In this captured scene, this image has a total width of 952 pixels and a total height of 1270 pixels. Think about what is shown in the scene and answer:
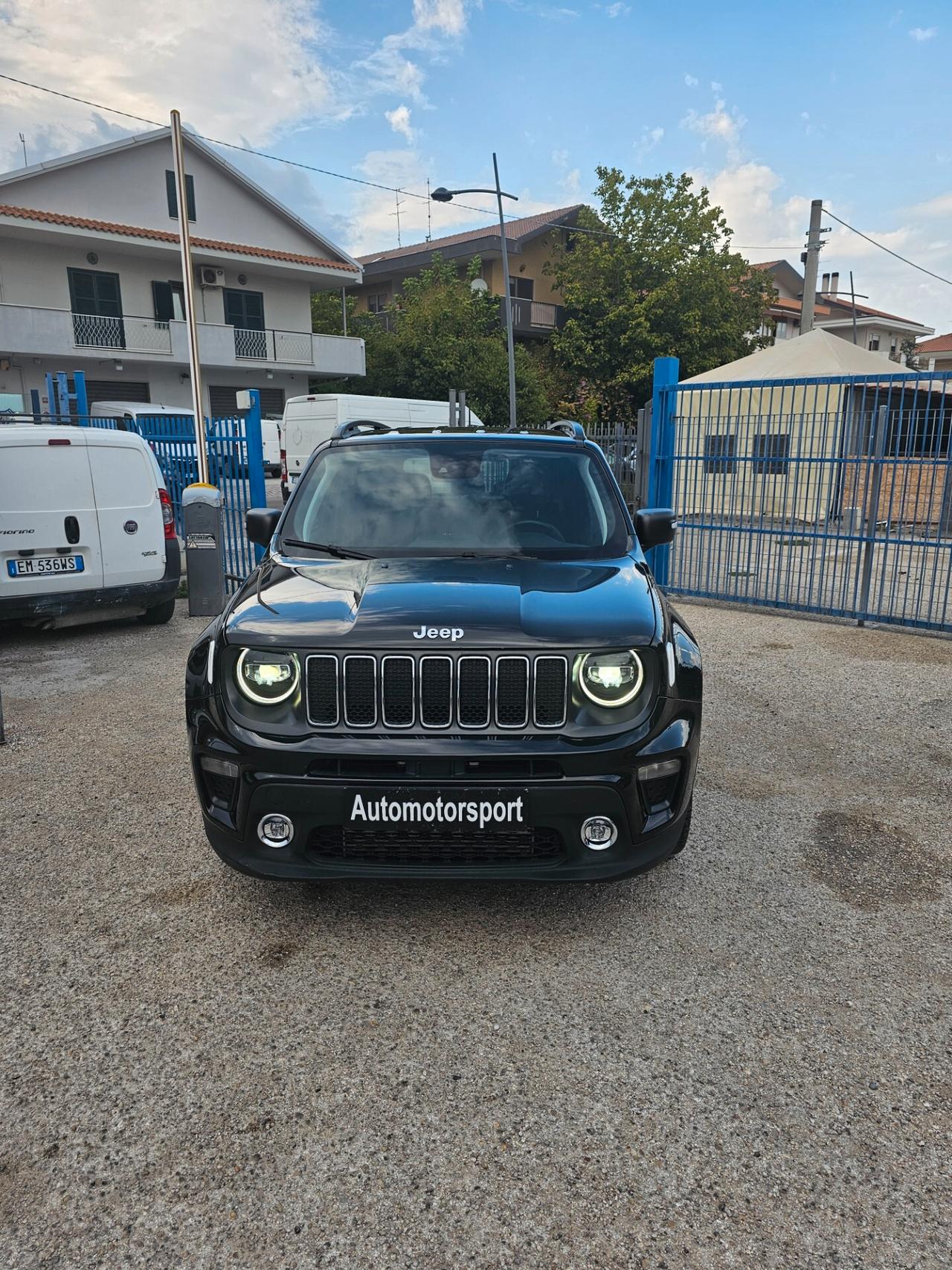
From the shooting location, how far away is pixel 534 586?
3346mm

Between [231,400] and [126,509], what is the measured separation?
2476cm

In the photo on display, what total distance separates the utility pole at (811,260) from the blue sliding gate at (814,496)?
15.7 metres

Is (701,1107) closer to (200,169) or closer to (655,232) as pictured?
(200,169)

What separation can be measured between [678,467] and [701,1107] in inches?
329

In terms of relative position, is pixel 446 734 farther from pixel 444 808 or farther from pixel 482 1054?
pixel 482 1054

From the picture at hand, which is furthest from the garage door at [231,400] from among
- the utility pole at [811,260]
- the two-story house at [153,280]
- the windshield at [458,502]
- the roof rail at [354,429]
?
the windshield at [458,502]

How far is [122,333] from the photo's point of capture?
88.1 feet

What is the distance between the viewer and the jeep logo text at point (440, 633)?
115 inches

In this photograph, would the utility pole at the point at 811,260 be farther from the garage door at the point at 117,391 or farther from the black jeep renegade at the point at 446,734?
the black jeep renegade at the point at 446,734

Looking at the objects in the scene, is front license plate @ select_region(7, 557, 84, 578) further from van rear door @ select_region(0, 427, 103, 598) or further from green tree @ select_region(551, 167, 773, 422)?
green tree @ select_region(551, 167, 773, 422)

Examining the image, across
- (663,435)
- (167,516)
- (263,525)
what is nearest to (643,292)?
(663,435)

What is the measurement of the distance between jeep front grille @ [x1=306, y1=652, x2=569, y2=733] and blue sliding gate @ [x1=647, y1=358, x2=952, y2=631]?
6.11 metres

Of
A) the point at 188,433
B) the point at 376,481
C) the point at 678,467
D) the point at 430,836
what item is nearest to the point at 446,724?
the point at 430,836

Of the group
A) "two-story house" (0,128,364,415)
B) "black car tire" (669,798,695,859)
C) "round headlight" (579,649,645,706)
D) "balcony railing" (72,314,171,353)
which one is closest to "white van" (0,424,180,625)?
"round headlight" (579,649,645,706)
